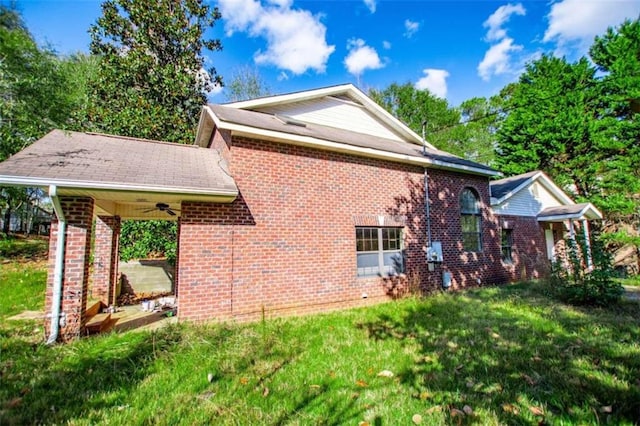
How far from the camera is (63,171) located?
5.00 metres

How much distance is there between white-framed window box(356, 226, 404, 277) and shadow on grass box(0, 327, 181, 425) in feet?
16.0

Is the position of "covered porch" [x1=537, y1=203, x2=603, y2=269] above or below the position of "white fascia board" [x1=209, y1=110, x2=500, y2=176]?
below

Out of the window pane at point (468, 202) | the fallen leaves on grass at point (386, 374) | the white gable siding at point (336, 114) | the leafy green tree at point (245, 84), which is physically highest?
the leafy green tree at point (245, 84)

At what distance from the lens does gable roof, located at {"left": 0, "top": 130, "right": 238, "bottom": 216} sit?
190 inches

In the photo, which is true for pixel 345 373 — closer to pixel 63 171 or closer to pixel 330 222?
pixel 330 222

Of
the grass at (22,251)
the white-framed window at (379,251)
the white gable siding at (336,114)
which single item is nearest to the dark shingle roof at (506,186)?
the white gable siding at (336,114)

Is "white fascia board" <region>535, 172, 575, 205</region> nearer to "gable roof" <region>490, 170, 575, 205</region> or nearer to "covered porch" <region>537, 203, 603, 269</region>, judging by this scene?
"gable roof" <region>490, 170, 575, 205</region>

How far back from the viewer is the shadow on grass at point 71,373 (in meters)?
3.03

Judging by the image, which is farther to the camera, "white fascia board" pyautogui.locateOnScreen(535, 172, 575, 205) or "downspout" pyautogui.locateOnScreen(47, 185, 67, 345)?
"white fascia board" pyautogui.locateOnScreen(535, 172, 575, 205)

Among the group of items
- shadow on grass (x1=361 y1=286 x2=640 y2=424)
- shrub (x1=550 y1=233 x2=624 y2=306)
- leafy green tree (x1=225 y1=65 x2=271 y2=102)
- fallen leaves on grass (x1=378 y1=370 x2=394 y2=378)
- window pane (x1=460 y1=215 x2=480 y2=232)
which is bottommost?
fallen leaves on grass (x1=378 y1=370 x2=394 y2=378)

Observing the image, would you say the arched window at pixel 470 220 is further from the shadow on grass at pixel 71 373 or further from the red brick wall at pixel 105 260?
the red brick wall at pixel 105 260

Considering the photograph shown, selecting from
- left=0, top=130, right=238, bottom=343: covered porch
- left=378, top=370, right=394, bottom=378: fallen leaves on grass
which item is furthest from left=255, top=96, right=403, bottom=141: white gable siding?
left=378, top=370, right=394, bottom=378: fallen leaves on grass

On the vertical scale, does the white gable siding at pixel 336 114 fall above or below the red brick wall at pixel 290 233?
above

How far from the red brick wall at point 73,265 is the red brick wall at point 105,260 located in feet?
9.12
